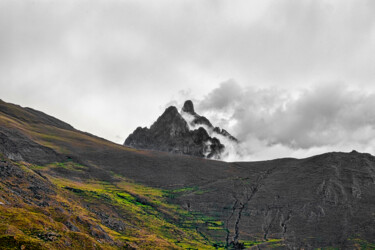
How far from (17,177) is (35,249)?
3921 inches

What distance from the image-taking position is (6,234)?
101125 mm

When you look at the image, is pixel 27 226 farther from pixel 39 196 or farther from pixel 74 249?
pixel 39 196

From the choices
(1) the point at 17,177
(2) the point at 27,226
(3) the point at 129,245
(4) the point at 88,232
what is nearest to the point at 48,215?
(4) the point at 88,232

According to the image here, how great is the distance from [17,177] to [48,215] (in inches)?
2117

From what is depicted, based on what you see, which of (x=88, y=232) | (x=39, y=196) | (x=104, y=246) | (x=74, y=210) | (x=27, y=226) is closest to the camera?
(x=27, y=226)

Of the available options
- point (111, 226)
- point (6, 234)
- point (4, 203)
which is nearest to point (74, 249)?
point (6, 234)

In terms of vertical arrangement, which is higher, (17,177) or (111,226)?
(17,177)

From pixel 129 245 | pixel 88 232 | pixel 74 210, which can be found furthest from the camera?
pixel 74 210

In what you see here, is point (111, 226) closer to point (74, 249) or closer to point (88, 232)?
point (88, 232)

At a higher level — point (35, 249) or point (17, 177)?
point (17, 177)

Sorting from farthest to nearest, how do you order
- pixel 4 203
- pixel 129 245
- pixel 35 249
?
pixel 129 245 < pixel 4 203 < pixel 35 249

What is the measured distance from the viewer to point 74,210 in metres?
193

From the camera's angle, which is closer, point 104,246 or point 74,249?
point 74,249

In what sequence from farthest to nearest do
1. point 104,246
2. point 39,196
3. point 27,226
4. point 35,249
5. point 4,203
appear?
point 39,196, point 104,246, point 4,203, point 27,226, point 35,249
